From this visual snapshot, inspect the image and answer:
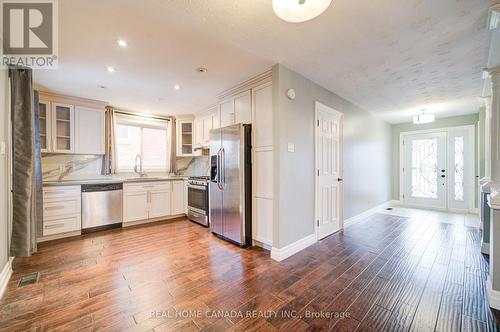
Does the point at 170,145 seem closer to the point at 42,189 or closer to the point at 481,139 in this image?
the point at 42,189

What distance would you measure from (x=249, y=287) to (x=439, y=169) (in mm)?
6454

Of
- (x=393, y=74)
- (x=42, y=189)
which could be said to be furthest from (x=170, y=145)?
A: (x=393, y=74)

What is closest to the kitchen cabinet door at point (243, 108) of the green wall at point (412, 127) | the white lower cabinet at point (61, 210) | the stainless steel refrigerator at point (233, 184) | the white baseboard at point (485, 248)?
the stainless steel refrigerator at point (233, 184)

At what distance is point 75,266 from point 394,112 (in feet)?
22.4

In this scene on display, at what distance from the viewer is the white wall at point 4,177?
204 centimetres

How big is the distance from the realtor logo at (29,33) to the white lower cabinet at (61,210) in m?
1.94

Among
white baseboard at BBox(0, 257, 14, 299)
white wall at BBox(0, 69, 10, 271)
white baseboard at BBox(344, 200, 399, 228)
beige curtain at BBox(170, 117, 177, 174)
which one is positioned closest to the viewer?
white baseboard at BBox(0, 257, 14, 299)

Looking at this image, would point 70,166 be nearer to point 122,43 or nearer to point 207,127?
point 207,127

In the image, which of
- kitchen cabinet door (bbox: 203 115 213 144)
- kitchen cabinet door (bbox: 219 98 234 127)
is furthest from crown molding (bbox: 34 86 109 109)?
kitchen cabinet door (bbox: 219 98 234 127)

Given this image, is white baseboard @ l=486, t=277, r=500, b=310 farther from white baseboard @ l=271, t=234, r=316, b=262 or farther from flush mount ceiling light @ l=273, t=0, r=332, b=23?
flush mount ceiling light @ l=273, t=0, r=332, b=23

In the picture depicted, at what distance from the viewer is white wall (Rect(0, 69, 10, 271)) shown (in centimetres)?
204

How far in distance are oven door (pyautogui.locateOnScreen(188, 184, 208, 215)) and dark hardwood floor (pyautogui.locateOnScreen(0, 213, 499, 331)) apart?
0.87 m

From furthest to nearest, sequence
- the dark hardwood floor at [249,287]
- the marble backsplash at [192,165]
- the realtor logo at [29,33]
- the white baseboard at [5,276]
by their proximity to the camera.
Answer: the marble backsplash at [192,165]
the white baseboard at [5,276]
the realtor logo at [29,33]
the dark hardwood floor at [249,287]

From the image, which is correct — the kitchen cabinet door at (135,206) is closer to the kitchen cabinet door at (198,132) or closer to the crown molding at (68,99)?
the kitchen cabinet door at (198,132)
